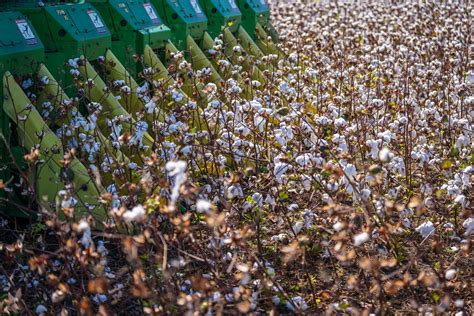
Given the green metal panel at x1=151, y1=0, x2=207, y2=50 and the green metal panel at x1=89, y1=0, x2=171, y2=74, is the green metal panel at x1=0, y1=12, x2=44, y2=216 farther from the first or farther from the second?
the green metal panel at x1=151, y1=0, x2=207, y2=50

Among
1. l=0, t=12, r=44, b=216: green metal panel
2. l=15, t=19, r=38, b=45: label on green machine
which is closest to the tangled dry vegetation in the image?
l=0, t=12, r=44, b=216: green metal panel

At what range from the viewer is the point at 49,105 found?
4.81 m

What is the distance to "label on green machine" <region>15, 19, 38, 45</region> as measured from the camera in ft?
16.7

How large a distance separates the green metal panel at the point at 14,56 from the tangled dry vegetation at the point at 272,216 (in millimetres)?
358

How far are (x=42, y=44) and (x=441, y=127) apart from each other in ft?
9.63

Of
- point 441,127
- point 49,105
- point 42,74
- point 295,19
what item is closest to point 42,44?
point 42,74

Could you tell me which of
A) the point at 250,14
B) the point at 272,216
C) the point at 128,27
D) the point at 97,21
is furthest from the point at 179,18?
the point at 272,216

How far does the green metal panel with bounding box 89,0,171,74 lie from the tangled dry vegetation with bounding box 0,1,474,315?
594 millimetres

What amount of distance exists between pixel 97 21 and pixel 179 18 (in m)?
1.49

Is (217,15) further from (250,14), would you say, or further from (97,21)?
(97,21)

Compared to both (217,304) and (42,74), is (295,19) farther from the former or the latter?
(217,304)

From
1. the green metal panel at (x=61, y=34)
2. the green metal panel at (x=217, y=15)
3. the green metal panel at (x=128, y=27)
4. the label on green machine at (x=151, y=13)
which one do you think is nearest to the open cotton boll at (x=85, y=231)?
the green metal panel at (x=61, y=34)

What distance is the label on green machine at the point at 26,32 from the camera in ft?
16.7

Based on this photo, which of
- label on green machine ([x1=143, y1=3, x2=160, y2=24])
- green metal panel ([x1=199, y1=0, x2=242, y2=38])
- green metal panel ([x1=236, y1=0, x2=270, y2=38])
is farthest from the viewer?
green metal panel ([x1=236, y1=0, x2=270, y2=38])
